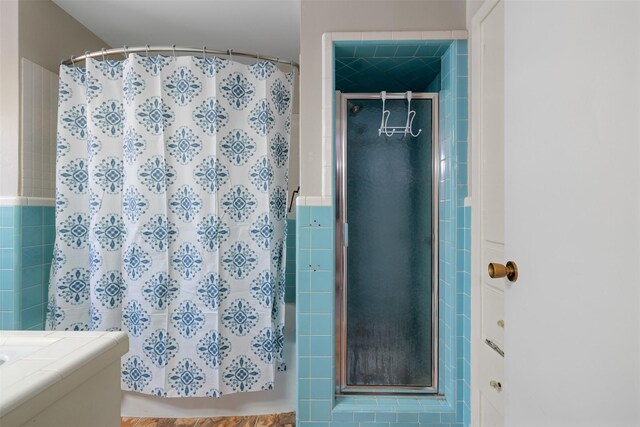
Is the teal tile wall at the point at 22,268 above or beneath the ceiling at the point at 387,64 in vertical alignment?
beneath

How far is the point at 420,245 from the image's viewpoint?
196 centimetres

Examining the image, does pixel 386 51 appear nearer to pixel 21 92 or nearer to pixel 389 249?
pixel 389 249

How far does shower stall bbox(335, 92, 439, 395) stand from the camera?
1949 millimetres

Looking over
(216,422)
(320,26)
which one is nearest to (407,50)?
(320,26)

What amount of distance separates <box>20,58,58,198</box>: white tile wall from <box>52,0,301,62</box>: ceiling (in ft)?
1.62

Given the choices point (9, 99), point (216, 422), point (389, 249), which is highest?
point (9, 99)

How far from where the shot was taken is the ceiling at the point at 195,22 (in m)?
2.11

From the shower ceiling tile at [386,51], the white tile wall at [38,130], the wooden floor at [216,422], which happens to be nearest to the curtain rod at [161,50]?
the white tile wall at [38,130]
